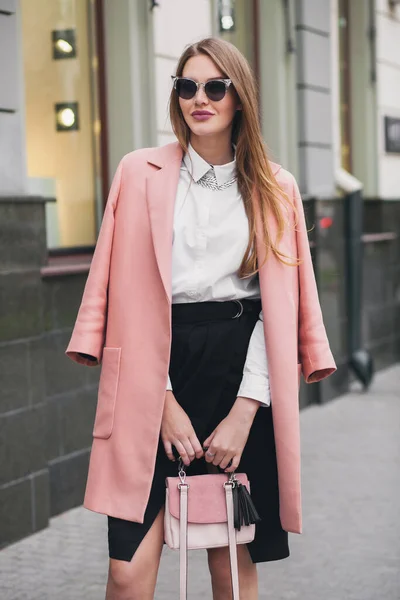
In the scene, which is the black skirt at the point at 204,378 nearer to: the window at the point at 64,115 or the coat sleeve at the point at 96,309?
the coat sleeve at the point at 96,309

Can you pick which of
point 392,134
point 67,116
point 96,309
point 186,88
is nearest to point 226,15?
point 67,116

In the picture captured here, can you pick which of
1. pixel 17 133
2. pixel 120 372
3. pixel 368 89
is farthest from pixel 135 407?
Result: pixel 368 89

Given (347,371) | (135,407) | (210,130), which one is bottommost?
(347,371)

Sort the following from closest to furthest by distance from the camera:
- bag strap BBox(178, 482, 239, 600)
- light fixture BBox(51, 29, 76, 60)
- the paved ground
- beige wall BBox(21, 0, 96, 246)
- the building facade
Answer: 1. bag strap BBox(178, 482, 239, 600)
2. the paved ground
3. the building facade
4. beige wall BBox(21, 0, 96, 246)
5. light fixture BBox(51, 29, 76, 60)

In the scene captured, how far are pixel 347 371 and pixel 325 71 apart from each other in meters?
2.63

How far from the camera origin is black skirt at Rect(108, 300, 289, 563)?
9.66 feet

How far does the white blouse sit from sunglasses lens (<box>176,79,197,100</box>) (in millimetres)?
156

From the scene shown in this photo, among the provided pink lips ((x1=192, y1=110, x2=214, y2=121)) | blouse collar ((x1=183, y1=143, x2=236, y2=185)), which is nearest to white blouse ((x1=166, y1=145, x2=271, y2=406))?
A: blouse collar ((x1=183, y1=143, x2=236, y2=185))

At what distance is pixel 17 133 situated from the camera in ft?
17.9

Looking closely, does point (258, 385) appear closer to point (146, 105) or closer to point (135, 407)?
point (135, 407)

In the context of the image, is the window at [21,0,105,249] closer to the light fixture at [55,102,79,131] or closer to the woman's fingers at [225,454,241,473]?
the light fixture at [55,102,79,131]

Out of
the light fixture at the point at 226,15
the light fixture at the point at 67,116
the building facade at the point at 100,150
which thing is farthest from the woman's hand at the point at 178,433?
the light fixture at the point at 226,15

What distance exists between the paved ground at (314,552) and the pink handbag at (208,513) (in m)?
1.71

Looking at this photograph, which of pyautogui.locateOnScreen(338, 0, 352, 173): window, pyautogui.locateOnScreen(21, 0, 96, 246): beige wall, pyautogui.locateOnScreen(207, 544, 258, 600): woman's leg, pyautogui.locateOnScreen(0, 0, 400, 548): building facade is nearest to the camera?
pyautogui.locateOnScreen(207, 544, 258, 600): woman's leg
